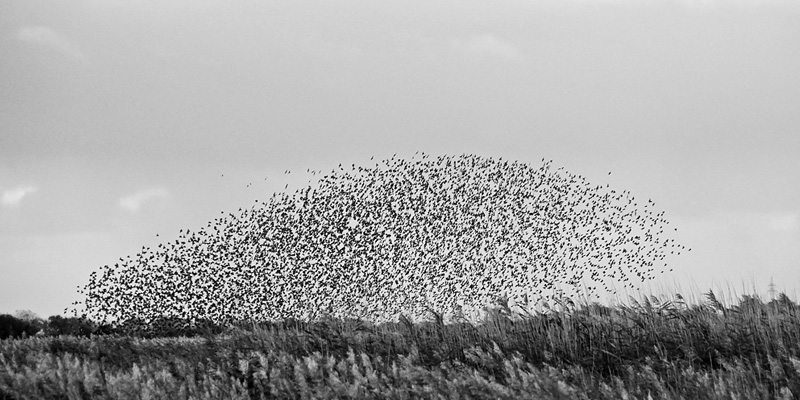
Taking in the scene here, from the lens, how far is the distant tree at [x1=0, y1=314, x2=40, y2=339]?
55.7ft

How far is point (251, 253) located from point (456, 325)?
731 cm

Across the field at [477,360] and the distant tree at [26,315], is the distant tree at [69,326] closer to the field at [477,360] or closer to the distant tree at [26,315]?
the distant tree at [26,315]

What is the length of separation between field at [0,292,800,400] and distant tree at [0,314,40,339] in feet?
22.1

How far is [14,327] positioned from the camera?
17219 millimetres

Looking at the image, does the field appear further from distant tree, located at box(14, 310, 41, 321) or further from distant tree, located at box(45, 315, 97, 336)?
distant tree, located at box(14, 310, 41, 321)

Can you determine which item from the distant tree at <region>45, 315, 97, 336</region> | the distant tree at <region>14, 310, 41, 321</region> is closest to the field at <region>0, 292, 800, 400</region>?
the distant tree at <region>45, 315, 97, 336</region>

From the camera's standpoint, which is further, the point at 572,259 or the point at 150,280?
the point at 150,280

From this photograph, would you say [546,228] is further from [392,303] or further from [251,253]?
[251,253]

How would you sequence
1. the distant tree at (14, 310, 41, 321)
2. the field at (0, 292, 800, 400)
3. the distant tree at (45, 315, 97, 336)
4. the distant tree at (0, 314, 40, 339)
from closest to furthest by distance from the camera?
the field at (0, 292, 800, 400), the distant tree at (0, 314, 40, 339), the distant tree at (45, 315, 97, 336), the distant tree at (14, 310, 41, 321)

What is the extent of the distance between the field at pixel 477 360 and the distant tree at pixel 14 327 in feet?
22.1

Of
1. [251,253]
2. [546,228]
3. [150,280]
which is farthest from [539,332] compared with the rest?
[150,280]

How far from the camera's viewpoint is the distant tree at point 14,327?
16969 millimetres

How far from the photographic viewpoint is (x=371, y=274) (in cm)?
1420

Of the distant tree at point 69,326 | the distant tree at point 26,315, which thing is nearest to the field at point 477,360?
the distant tree at point 69,326
